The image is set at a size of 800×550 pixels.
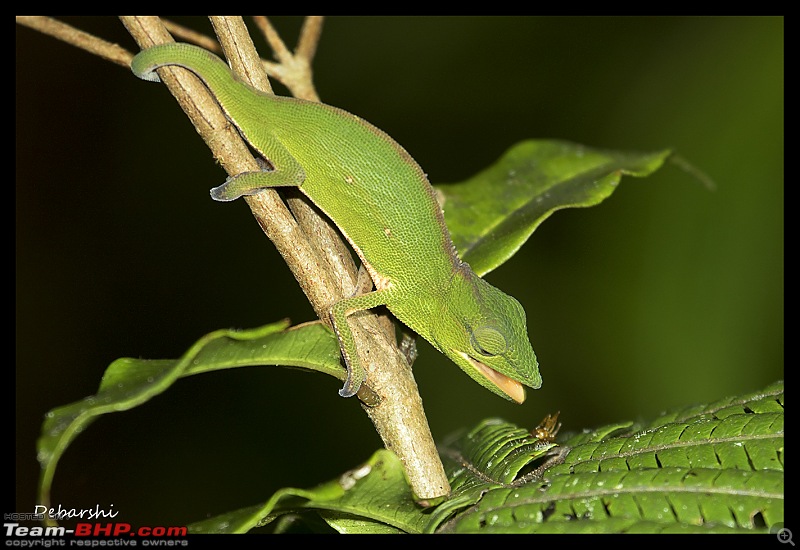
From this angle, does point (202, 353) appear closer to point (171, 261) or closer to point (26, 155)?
point (171, 261)

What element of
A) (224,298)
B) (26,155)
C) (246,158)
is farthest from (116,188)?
(246,158)

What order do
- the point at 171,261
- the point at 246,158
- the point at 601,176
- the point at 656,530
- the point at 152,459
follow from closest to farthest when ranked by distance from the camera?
the point at 656,530 → the point at 246,158 → the point at 601,176 → the point at 152,459 → the point at 171,261

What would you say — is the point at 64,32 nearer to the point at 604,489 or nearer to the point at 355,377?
the point at 355,377

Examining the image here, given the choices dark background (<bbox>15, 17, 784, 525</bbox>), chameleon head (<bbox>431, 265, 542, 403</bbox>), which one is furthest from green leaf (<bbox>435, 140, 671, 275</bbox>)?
dark background (<bbox>15, 17, 784, 525</bbox>)

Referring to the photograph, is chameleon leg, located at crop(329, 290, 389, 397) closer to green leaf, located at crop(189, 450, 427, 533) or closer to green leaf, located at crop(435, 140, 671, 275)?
green leaf, located at crop(189, 450, 427, 533)

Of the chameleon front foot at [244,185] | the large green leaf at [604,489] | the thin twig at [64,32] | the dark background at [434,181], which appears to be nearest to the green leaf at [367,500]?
the large green leaf at [604,489]

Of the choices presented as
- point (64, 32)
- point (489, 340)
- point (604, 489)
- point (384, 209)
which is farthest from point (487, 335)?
point (64, 32)

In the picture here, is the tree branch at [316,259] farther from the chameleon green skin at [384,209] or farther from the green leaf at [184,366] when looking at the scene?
the chameleon green skin at [384,209]
